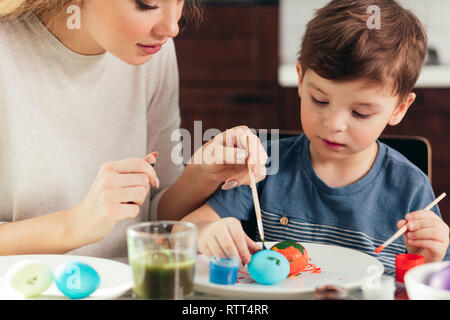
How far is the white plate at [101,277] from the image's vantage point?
67 centimetres

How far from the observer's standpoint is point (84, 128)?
3.60ft

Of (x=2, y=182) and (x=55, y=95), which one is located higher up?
(x=55, y=95)

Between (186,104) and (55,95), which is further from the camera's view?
(186,104)

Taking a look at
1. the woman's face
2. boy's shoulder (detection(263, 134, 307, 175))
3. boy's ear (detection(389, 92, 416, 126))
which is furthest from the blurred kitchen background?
the woman's face

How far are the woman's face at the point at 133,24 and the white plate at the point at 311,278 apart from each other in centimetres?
38

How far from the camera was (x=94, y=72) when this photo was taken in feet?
3.62

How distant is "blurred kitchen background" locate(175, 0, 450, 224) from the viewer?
97.5 inches

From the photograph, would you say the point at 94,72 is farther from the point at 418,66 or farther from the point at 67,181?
the point at 418,66

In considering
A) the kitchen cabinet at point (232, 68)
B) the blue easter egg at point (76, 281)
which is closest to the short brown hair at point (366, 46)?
the blue easter egg at point (76, 281)

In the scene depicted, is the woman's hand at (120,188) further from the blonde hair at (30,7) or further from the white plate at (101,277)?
the blonde hair at (30,7)

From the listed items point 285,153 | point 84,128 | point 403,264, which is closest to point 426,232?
point 403,264

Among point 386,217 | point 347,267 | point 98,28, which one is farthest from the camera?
point 386,217
